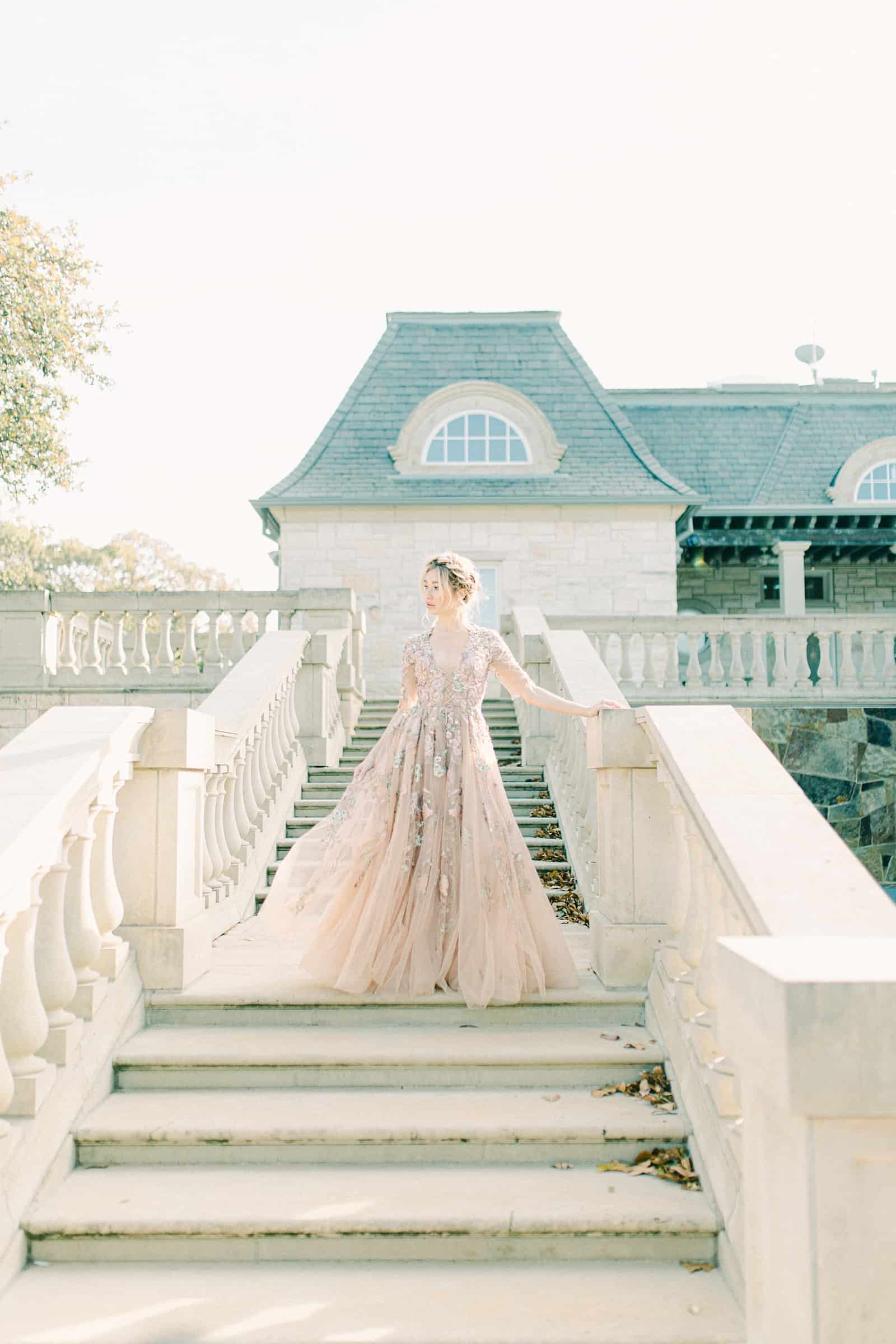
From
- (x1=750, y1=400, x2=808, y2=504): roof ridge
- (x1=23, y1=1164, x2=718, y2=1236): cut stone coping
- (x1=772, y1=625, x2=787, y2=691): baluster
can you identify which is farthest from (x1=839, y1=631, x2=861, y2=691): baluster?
(x1=750, y1=400, x2=808, y2=504): roof ridge

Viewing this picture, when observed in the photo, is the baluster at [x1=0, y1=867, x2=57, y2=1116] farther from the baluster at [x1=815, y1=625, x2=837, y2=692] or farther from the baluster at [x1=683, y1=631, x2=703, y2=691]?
the baluster at [x1=815, y1=625, x2=837, y2=692]

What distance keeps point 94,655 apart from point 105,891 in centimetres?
776

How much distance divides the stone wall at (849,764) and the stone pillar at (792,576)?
25.0ft

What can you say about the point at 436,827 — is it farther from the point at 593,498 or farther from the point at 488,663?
the point at 593,498

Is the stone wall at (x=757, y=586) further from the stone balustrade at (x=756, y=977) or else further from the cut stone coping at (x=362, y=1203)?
the cut stone coping at (x=362, y=1203)

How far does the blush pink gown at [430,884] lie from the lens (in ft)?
14.0

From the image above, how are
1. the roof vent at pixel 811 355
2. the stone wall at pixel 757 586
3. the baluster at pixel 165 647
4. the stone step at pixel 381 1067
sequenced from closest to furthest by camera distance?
the stone step at pixel 381 1067 < the baluster at pixel 165 647 < the stone wall at pixel 757 586 < the roof vent at pixel 811 355

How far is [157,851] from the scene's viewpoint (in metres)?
4.27

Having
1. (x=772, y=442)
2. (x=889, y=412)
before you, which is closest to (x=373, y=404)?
(x=772, y=442)

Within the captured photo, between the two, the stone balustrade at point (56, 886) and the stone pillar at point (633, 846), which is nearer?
the stone balustrade at point (56, 886)

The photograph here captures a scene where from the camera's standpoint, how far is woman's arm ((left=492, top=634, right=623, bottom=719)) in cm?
464

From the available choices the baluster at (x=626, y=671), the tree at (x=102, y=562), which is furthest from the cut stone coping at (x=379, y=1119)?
the tree at (x=102, y=562)

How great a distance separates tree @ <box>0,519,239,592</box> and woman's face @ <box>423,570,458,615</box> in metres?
36.3

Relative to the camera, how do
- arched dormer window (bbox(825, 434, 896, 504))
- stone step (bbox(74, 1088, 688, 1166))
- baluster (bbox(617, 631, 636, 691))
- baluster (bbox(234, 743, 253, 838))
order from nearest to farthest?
stone step (bbox(74, 1088, 688, 1166))
baluster (bbox(234, 743, 253, 838))
baluster (bbox(617, 631, 636, 691))
arched dormer window (bbox(825, 434, 896, 504))
